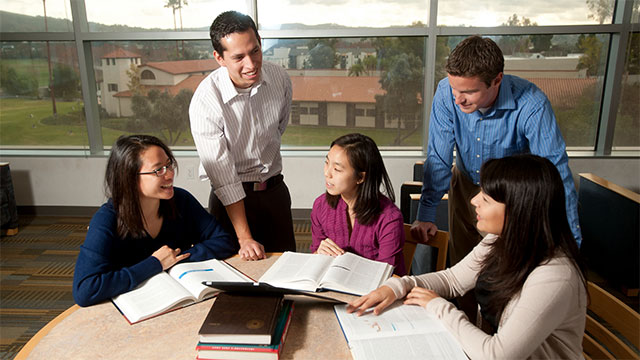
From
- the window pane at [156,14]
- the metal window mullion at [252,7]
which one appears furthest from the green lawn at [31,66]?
the metal window mullion at [252,7]

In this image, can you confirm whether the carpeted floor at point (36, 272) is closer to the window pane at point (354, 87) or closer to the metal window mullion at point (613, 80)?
the window pane at point (354, 87)

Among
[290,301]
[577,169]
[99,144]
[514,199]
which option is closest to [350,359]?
[290,301]

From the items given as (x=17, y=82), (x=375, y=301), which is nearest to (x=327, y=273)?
(x=375, y=301)

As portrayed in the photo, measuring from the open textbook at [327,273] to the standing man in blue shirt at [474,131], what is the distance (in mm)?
472

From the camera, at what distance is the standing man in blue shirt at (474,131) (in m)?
1.66

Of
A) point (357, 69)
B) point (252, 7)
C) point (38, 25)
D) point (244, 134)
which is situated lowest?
point (244, 134)

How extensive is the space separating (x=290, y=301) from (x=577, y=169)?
3.68 m

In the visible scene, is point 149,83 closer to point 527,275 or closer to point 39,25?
point 39,25

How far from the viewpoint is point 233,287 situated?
1288mm

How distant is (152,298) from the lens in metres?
1.40

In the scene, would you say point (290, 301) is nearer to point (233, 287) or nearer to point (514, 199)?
point (233, 287)

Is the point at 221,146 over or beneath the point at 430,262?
over

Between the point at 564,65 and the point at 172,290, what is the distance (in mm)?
3979

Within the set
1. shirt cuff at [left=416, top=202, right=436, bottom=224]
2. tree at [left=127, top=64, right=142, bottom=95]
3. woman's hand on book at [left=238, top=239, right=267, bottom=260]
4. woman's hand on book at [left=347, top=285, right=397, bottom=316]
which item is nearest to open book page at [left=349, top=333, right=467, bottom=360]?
woman's hand on book at [left=347, top=285, right=397, bottom=316]
